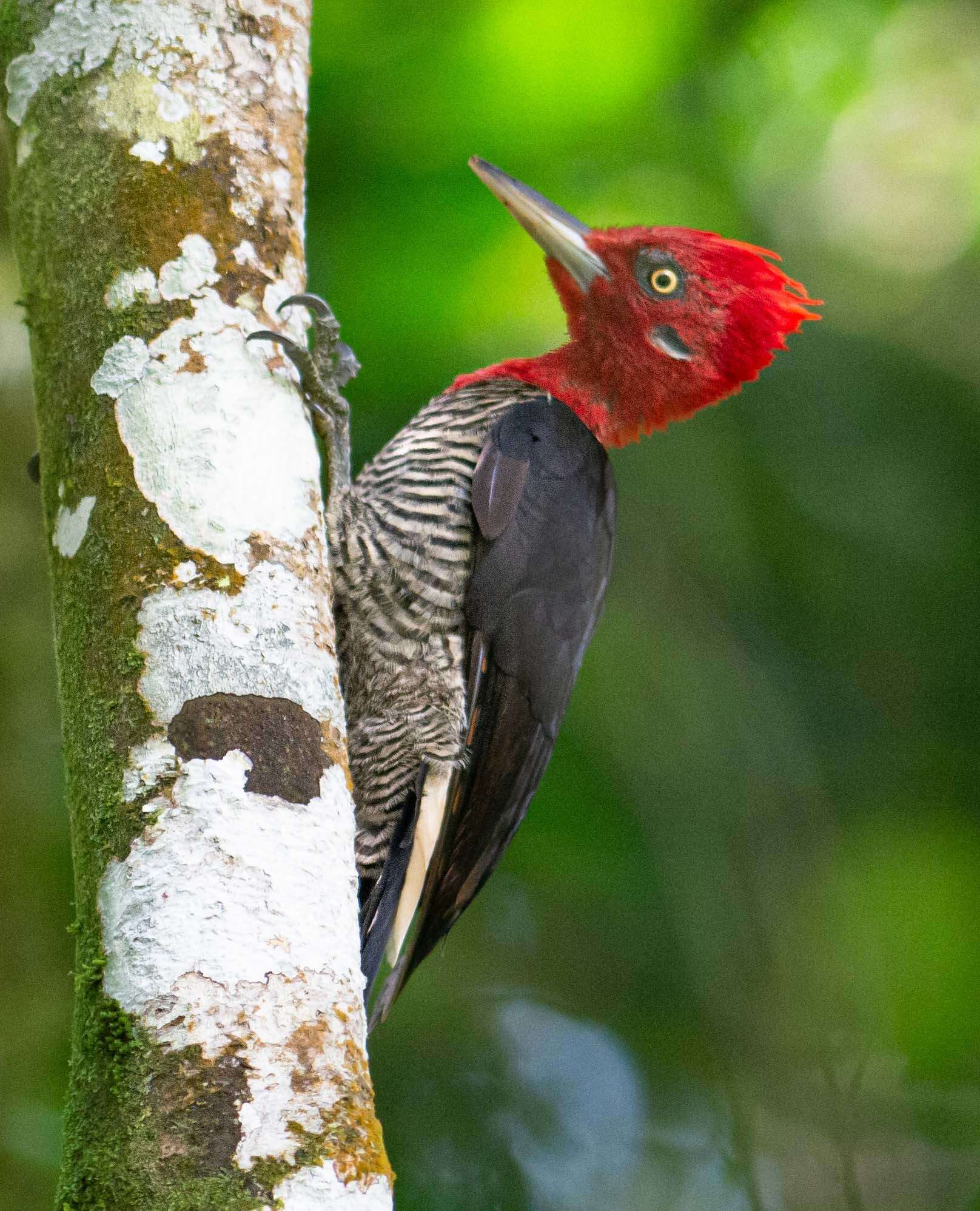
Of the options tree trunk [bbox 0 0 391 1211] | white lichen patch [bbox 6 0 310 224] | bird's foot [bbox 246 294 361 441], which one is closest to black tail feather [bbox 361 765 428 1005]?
bird's foot [bbox 246 294 361 441]

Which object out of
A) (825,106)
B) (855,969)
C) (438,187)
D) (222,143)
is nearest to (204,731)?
(222,143)

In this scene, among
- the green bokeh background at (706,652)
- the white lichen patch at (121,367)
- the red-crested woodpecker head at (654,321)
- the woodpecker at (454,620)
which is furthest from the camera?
the green bokeh background at (706,652)

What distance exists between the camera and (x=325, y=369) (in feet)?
8.75

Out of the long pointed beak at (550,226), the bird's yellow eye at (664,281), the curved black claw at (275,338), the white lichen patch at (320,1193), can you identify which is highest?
the long pointed beak at (550,226)

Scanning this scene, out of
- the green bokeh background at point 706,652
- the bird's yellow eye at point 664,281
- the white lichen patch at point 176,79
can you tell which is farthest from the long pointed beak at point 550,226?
the white lichen patch at point 176,79

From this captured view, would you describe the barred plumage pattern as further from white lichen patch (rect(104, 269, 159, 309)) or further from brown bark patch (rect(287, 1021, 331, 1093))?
brown bark patch (rect(287, 1021, 331, 1093))

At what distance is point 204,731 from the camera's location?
1616 millimetres

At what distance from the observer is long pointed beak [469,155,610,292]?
3.28m

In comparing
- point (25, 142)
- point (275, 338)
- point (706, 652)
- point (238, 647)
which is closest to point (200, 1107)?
point (238, 647)

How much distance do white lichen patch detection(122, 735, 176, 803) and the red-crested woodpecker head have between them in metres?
1.96

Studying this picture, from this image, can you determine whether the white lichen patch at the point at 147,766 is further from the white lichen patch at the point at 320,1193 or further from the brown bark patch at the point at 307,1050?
the white lichen patch at the point at 320,1193

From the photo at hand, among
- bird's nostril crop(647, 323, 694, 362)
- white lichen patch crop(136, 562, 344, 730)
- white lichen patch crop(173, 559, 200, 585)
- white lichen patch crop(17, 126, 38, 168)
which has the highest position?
bird's nostril crop(647, 323, 694, 362)

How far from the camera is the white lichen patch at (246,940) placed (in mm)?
1414

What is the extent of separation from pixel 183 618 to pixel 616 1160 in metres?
3.20
